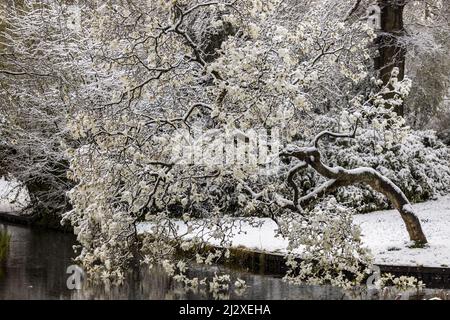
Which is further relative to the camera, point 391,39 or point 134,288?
point 391,39

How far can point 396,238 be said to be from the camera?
14336 mm

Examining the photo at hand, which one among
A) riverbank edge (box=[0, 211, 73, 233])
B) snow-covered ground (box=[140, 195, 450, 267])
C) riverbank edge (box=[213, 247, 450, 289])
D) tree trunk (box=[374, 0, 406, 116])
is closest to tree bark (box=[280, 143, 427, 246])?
snow-covered ground (box=[140, 195, 450, 267])

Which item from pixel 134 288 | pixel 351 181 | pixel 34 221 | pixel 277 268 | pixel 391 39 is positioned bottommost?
pixel 134 288

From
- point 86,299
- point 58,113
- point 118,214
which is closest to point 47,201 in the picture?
point 58,113

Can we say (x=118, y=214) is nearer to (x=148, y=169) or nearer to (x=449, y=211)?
(x=148, y=169)

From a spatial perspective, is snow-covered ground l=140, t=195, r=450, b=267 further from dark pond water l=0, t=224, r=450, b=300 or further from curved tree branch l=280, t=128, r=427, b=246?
dark pond water l=0, t=224, r=450, b=300

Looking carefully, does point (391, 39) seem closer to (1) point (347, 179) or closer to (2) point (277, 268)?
(1) point (347, 179)

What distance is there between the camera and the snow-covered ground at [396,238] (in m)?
12.6

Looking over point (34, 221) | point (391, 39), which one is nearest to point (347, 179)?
point (391, 39)

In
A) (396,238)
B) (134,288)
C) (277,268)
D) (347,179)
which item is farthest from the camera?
(396,238)

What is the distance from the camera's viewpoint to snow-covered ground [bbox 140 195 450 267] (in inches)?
A: 498

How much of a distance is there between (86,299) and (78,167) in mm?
2416

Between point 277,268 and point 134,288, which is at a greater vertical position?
point 277,268
